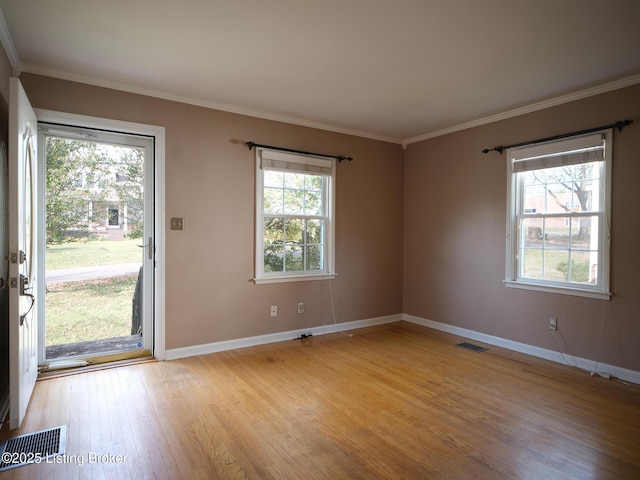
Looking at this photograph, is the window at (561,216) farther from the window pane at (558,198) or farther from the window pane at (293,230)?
the window pane at (293,230)

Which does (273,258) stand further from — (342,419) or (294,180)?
(342,419)

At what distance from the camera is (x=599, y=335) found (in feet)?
11.1

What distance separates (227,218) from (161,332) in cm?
128

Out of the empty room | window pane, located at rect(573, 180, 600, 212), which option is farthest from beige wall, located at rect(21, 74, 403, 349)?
window pane, located at rect(573, 180, 600, 212)

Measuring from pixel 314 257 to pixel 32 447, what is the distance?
Answer: 308 centimetres

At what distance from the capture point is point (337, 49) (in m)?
2.70

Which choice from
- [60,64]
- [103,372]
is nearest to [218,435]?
[103,372]

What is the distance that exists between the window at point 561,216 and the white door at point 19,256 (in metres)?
4.24

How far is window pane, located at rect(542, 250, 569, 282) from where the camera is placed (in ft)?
12.1

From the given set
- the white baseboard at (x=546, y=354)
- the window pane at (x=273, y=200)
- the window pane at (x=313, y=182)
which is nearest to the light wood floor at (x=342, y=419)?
the white baseboard at (x=546, y=354)

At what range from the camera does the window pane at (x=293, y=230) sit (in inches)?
172

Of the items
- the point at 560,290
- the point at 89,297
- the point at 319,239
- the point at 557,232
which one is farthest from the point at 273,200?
the point at 560,290

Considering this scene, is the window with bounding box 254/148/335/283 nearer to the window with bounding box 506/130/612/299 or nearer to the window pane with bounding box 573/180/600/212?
the window with bounding box 506/130/612/299

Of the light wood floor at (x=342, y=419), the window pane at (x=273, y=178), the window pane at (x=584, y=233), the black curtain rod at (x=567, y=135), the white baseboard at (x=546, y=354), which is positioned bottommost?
the light wood floor at (x=342, y=419)
